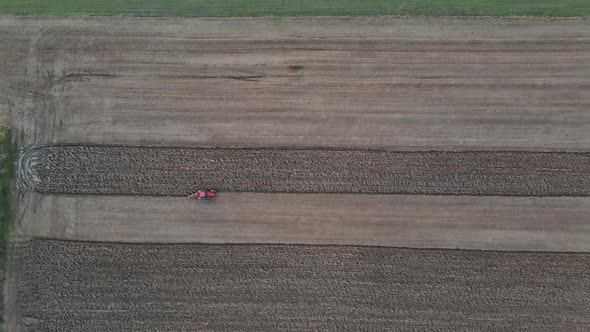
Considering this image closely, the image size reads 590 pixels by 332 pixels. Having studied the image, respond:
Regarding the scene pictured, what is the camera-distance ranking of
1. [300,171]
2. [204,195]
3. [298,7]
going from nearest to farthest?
[204,195], [300,171], [298,7]

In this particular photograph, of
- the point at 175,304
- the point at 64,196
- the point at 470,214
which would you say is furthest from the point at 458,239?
the point at 64,196

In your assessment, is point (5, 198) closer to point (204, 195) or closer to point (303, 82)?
point (204, 195)

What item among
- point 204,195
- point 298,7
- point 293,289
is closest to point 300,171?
point 204,195

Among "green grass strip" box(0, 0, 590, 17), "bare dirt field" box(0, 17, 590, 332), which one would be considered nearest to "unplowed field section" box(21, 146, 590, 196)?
"bare dirt field" box(0, 17, 590, 332)

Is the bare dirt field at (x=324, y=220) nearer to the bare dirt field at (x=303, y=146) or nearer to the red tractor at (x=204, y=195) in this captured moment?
the bare dirt field at (x=303, y=146)

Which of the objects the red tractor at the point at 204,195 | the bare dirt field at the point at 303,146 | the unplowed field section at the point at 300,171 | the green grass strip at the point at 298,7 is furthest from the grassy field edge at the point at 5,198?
the red tractor at the point at 204,195

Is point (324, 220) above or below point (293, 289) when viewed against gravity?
above
